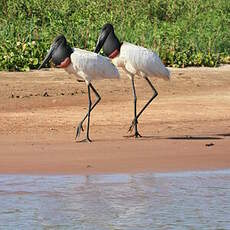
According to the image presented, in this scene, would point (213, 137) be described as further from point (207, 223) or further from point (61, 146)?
point (207, 223)

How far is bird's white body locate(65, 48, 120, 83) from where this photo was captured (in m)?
11.9

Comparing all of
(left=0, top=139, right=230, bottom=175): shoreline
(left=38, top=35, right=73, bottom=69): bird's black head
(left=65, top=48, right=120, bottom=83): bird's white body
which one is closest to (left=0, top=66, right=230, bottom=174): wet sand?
(left=0, top=139, right=230, bottom=175): shoreline

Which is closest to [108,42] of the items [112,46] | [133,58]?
[112,46]

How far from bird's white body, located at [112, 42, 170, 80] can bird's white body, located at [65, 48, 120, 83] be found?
0.28 m

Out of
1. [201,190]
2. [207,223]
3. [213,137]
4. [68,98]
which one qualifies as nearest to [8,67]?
[68,98]

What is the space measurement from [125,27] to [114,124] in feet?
21.7

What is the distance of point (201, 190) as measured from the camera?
30.3 feet

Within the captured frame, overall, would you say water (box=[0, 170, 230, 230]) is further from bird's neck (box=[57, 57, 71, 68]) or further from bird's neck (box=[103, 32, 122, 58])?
bird's neck (box=[103, 32, 122, 58])

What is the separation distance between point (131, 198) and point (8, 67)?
799 centimetres

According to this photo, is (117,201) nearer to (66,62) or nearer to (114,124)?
(66,62)

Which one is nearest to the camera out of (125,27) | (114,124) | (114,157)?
(114,157)

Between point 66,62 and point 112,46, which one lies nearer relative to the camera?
point 66,62

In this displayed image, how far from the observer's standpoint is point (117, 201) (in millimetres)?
8609

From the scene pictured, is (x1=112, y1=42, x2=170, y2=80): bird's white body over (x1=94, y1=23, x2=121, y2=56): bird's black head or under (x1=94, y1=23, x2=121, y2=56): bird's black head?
under
